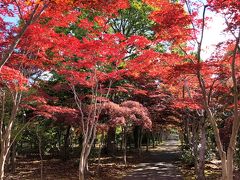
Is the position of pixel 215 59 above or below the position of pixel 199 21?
below

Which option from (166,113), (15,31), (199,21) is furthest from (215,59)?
(166,113)

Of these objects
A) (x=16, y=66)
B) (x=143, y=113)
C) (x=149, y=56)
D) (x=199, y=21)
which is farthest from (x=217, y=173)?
(x=16, y=66)

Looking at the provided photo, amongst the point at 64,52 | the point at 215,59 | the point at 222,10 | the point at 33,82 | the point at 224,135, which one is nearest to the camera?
the point at 222,10

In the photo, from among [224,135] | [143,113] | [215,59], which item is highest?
[215,59]

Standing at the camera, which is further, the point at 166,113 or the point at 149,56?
the point at 166,113

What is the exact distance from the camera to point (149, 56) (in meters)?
10.3

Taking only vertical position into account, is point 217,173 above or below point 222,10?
below

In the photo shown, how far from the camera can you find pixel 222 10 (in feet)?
23.0

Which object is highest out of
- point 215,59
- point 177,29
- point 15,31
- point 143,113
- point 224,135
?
point 15,31

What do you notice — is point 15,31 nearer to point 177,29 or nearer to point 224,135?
point 177,29

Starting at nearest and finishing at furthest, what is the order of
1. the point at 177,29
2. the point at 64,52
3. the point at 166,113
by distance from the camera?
the point at 177,29 → the point at 64,52 → the point at 166,113

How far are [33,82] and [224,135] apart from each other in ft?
31.3

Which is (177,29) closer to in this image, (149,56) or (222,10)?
(222,10)

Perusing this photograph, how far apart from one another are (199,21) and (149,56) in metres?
2.76
